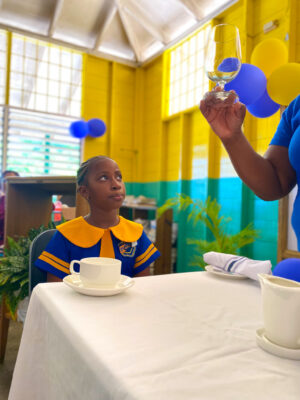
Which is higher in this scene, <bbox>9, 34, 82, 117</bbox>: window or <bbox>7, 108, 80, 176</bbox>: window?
<bbox>9, 34, 82, 117</bbox>: window

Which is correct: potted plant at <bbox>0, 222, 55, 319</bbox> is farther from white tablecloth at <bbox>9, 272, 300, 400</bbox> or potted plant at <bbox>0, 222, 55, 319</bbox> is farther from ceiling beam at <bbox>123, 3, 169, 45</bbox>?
ceiling beam at <bbox>123, 3, 169, 45</bbox>

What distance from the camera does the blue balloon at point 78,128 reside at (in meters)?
5.58

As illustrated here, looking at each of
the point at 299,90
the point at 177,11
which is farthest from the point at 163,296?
the point at 177,11

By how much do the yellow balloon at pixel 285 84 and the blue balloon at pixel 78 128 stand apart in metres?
3.72

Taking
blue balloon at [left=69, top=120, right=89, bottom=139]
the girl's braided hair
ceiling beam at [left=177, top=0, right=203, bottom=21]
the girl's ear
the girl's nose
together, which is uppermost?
ceiling beam at [left=177, top=0, right=203, bottom=21]

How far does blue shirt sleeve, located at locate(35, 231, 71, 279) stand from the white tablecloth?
1.15 ft

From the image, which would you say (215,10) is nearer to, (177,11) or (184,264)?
(177,11)

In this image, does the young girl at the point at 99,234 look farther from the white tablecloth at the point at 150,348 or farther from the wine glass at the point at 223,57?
the wine glass at the point at 223,57

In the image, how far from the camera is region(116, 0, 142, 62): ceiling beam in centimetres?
531

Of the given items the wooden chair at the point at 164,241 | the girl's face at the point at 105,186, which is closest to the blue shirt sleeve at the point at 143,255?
the girl's face at the point at 105,186

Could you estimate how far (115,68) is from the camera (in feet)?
20.0

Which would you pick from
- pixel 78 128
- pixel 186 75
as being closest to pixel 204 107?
pixel 186 75

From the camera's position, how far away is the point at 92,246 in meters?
1.29

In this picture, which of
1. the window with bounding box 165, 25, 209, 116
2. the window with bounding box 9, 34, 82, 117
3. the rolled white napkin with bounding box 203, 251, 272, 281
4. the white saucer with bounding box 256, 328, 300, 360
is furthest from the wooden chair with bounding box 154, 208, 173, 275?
the white saucer with bounding box 256, 328, 300, 360
